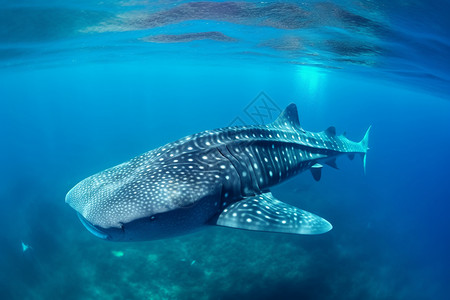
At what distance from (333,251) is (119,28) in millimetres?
16278

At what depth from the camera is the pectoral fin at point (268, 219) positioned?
12.9 ft

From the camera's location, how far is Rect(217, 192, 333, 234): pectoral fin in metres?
3.92

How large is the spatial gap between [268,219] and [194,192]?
1.17 m

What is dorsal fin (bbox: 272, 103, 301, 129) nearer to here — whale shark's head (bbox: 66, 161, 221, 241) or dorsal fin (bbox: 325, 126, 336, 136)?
dorsal fin (bbox: 325, 126, 336, 136)

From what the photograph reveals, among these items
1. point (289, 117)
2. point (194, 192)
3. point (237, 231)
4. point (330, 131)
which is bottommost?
point (237, 231)

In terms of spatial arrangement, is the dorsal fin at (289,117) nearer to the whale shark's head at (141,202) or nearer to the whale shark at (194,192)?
the whale shark at (194,192)

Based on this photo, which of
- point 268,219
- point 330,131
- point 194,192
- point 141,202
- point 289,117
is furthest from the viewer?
point 330,131

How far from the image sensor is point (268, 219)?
159 inches

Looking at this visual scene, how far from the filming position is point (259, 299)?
8508mm

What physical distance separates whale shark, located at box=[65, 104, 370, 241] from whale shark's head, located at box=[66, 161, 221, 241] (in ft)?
0.04

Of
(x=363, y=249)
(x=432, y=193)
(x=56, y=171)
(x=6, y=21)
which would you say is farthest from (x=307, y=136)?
(x=432, y=193)

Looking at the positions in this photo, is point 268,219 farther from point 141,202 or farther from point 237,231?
point 237,231

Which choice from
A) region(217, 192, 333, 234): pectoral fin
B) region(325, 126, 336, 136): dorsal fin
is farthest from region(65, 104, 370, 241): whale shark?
region(325, 126, 336, 136): dorsal fin

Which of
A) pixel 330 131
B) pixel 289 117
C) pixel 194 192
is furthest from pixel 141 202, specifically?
pixel 330 131
